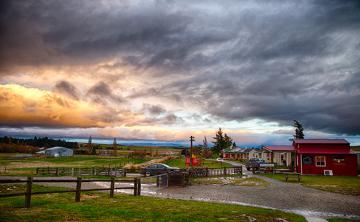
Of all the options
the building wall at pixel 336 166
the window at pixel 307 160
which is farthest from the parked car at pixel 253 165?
the window at pixel 307 160

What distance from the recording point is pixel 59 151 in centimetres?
12494

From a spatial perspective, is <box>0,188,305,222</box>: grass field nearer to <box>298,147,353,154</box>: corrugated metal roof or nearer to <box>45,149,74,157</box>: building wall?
<box>298,147,353,154</box>: corrugated metal roof

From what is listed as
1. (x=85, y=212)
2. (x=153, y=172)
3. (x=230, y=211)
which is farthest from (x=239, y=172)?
(x=85, y=212)

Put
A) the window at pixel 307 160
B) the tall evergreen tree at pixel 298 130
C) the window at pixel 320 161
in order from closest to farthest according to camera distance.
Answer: the window at pixel 320 161
the window at pixel 307 160
the tall evergreen tree at pixel 298 130

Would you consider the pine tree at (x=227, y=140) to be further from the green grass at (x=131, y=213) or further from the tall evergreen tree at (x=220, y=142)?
the green grass at (x=131, y=213)

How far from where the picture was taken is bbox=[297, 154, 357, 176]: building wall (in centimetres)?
4316

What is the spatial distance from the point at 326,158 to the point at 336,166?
5.50ft

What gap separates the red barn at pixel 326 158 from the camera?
4334 centimetres

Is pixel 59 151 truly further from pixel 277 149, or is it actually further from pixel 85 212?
pixel 85 212

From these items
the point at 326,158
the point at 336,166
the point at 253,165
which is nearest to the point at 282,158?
the point at 253,165

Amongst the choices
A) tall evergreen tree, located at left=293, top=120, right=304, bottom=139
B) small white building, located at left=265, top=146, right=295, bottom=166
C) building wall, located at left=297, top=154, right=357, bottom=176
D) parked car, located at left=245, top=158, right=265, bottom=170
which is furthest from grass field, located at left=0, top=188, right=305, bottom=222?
→ tall evergreen tree, located at left=293, top=120, right=304, bottom=139

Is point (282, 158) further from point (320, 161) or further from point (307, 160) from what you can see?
point (320, 161)

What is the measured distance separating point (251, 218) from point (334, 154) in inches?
1424

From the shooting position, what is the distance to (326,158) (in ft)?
145
